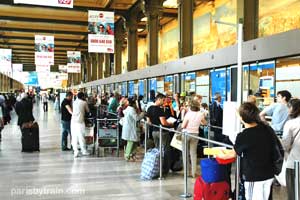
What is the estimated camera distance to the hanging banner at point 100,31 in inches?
619

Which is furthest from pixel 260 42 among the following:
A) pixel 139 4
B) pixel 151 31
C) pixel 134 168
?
pixel 139 4

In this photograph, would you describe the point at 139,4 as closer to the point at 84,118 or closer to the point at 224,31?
the point at 224,31

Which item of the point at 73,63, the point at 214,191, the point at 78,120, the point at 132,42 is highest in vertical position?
the point at 132,42

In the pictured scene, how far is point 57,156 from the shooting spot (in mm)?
10078

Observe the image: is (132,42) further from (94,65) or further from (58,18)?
(94,65)

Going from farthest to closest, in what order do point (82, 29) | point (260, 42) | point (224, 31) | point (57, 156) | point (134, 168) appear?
1. point (82, 29)
2. point (224, 31)
3. point (57, 156)
4. point (260, 42)
5. point (134, 168)

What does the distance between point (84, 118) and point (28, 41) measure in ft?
109

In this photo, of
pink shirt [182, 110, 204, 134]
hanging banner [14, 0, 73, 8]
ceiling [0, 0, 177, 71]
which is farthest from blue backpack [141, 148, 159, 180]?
ceiling [0, 0, 177, 71]

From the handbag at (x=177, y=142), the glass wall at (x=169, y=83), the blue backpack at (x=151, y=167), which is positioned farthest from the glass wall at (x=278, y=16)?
the blue backpack at (x=151, y=167)

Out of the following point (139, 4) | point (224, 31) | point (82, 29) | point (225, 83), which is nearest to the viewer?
point (225, 83)

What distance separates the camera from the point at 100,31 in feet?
52.1

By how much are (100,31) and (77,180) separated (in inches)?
381

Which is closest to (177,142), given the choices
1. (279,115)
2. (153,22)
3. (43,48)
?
(279,115)

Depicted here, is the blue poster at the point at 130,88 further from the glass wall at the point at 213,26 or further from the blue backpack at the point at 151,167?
the blue backpack at the point at 151,167
